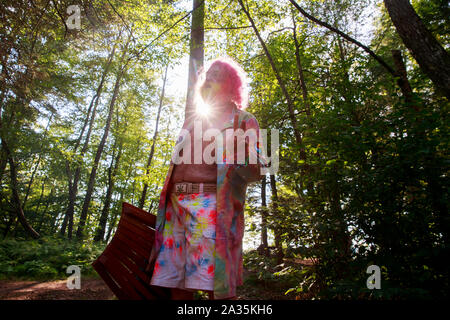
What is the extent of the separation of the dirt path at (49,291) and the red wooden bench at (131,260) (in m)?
3.76

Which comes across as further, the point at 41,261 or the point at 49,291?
the point at 41,261

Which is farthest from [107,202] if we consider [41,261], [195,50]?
[195,50]

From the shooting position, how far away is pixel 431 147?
199cm

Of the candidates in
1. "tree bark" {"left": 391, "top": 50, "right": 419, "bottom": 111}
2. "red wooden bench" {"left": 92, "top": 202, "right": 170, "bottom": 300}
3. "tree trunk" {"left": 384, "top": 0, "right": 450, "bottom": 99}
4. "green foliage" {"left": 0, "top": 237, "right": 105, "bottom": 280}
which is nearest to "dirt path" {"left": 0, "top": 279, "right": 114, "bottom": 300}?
"green foliage" {"left": 0, "top": 237, "right": 105, "bottom": 280}

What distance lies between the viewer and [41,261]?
22.6ft

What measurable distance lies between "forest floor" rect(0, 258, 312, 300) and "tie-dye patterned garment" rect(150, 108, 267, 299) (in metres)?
3.14

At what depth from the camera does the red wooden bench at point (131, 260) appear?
1688 millimetres

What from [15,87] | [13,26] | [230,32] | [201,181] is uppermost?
[230,32]

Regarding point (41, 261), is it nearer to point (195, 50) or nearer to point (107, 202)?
point (195, 50)

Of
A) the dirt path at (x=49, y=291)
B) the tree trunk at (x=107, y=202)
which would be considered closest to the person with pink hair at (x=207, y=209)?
the dirt path at (x=49, y=291)

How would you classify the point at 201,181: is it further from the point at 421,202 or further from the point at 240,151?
the point at 421,202

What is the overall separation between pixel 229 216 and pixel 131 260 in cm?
82

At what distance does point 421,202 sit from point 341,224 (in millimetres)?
710
